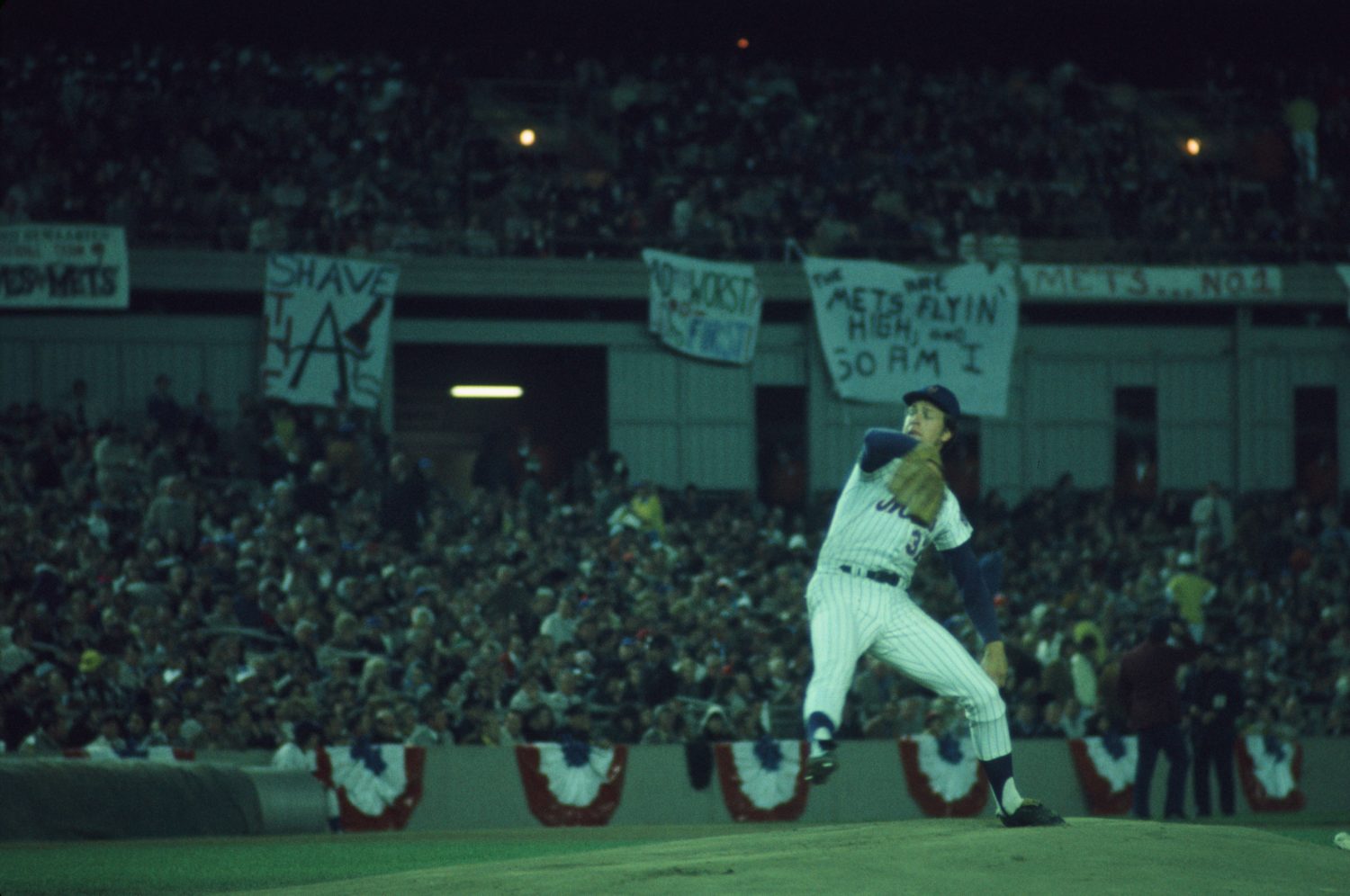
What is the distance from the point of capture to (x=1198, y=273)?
28.6 metres

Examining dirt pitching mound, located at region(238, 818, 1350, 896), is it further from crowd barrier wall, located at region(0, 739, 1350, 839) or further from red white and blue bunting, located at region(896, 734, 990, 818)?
red white and blue bunting, located at region(896, 734, 990, 818)

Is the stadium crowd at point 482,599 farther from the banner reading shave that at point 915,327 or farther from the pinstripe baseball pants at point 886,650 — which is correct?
the pinstripe baseball pants at point 886,650

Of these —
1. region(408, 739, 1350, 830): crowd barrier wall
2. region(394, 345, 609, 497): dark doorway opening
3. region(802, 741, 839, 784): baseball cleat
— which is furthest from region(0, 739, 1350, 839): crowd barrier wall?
region(394, 345, 609, 497): dark doorway opening

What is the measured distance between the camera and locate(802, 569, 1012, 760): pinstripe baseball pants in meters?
8.34

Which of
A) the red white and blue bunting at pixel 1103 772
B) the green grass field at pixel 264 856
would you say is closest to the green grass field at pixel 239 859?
the green grass field at pixel 264 856

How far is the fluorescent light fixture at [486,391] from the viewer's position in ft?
98.9

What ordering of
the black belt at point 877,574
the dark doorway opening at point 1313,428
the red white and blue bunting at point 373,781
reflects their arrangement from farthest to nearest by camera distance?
the dark doorway opening at point 1313,428, the red white and blue bunting at point 373,781, the black belt at point 877,574

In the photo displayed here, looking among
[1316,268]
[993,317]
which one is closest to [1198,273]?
[1316,268]

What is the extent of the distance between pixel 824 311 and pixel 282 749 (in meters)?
13.1

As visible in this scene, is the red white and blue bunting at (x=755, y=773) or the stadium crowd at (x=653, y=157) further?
the stadium crowd at (x=653, y=157)

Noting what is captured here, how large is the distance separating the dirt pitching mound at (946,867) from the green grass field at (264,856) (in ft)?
3.75

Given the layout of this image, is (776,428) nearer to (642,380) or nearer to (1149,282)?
(642,380)

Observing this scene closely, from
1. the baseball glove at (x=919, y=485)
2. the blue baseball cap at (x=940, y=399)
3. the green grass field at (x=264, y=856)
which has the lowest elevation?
the green grass field at (x=264, y=856)

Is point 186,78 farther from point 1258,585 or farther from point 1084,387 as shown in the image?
point 1258,585
